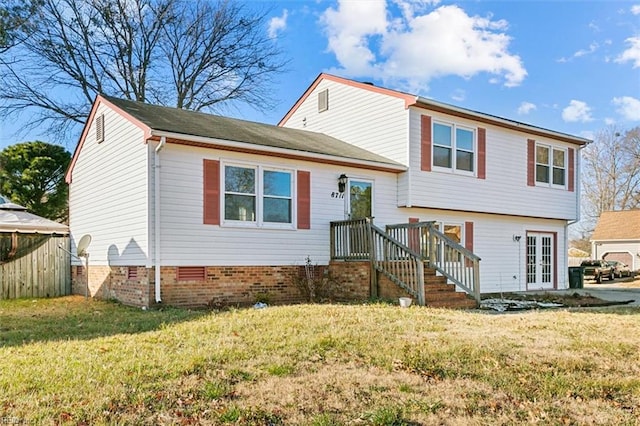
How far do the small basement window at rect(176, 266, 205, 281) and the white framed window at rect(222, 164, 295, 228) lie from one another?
3.91 feet

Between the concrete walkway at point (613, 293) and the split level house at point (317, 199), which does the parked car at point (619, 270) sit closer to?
the concrete walkway at point (613, 293)

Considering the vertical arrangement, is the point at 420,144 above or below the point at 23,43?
below

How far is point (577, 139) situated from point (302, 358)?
588 inches

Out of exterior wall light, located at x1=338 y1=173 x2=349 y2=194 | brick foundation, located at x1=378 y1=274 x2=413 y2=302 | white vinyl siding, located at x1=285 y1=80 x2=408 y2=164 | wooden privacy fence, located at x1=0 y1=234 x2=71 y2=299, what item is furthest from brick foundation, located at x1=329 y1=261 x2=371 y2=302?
wooden privacy fence, located at x1=0 y1=234 x2=71 y2=299

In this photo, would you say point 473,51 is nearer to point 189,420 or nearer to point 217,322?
point 217,322

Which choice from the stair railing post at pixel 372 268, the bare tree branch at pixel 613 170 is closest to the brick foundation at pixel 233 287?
the stair railing post at pixel 372 268

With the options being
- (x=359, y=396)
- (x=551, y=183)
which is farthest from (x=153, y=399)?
(x=551, y=183)

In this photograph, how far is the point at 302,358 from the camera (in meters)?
5.50

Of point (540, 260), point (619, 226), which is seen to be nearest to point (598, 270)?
point (619, 226)

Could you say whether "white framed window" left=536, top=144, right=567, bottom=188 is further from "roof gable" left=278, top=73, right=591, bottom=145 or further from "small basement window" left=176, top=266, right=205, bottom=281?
"small basement window" left=176, top=266, right=205, bottom=281

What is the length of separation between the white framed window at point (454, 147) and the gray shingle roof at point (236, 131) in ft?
4.93

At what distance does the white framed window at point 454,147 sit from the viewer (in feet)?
46.1

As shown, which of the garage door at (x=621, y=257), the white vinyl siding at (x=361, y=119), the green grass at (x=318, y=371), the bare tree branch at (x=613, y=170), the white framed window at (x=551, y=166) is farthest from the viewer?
the bare tree branch at (x=613, y=170)

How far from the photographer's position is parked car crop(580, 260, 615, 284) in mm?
25141
